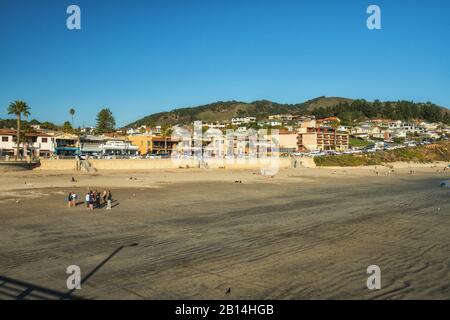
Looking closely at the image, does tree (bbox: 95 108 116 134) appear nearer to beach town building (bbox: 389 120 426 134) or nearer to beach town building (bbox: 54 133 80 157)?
beach town building (bbox: 54 133 80 157)

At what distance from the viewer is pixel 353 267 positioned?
1313 centimetres

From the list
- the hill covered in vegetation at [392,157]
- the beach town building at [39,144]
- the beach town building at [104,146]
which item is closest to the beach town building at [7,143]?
the beach town building at [39,144]

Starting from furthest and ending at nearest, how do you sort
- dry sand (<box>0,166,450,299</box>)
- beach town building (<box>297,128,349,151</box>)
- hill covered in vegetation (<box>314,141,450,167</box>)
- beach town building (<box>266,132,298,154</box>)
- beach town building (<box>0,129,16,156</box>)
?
beach town building (<box>266,132,298,154</box>), beach town building (<box>297,128,349,151</box>), hill covered in vegetation (<box>314,141,450,167</box>), beach town building (<box>0,129,16,156</box>), dry sand (<box>0,166,450,299</box>)

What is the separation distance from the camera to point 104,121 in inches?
5044

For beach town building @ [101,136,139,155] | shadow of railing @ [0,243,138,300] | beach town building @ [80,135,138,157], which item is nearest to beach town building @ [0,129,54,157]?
beach town building @ [80,135,138,157]

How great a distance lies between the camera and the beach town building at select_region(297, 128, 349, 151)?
11419 cm

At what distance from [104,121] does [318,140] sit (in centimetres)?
6671

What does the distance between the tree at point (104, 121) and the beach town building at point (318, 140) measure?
Answer: 6004 centimetres

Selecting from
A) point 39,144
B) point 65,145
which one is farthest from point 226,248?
point 65,145

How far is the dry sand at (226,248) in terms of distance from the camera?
11055 millimetres

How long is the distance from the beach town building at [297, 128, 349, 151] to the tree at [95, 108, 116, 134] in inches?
2364

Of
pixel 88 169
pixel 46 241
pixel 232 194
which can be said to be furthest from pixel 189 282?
pixel 88 169
